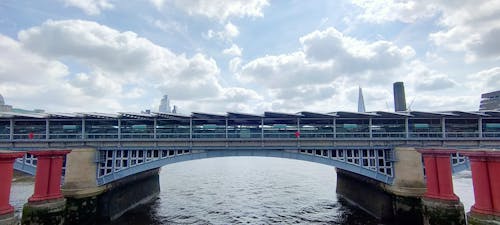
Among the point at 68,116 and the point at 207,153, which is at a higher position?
the point at 68,116

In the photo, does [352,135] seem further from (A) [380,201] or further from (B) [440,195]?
(B) [440,195]

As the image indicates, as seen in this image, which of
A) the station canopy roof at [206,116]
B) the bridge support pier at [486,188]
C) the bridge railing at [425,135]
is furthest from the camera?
the station canopy roof at [206,116]

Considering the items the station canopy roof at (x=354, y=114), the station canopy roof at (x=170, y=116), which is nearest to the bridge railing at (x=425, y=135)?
the station canopy roof at (x=354, y=114)

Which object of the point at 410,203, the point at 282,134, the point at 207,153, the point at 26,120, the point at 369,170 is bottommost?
the point at 410,203

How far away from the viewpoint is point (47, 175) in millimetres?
27844

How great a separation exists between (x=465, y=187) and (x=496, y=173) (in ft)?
127

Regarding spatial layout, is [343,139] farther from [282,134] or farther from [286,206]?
[286,206]

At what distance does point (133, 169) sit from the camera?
3338 cm

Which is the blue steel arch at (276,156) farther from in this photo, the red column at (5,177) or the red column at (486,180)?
the red column at (5,177)

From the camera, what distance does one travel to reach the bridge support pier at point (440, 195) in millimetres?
25734

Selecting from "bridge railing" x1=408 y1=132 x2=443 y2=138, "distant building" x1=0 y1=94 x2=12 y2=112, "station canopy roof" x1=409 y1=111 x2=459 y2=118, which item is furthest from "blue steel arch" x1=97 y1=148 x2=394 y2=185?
"distant building" x1=0 y1=94 x2=12 y2=112

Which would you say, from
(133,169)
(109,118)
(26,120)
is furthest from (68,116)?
(133,169)

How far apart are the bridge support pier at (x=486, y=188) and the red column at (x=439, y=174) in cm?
673

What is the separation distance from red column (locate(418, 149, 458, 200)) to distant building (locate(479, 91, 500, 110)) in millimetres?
121430
